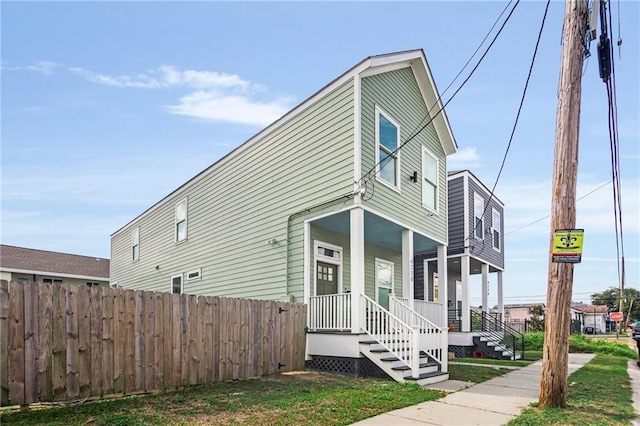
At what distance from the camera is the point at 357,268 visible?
9.89 meters

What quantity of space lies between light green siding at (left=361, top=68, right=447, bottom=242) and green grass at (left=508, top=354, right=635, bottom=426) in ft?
17.0

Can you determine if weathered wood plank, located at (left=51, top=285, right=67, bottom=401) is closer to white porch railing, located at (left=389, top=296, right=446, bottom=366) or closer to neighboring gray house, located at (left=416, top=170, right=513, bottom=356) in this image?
white porch railing, located at (left=389, top=296, right=446, bottom=366)

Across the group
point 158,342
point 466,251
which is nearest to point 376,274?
point 466,251

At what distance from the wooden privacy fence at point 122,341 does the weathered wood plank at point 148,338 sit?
2 cm

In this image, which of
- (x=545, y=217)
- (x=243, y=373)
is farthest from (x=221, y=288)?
(x=545, y=217)

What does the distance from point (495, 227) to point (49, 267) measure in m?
22.5

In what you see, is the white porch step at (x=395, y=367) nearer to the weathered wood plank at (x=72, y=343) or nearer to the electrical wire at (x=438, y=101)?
the electrical wire at (x=438, y=101)

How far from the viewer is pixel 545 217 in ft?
70.6

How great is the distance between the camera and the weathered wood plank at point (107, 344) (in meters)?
6.89

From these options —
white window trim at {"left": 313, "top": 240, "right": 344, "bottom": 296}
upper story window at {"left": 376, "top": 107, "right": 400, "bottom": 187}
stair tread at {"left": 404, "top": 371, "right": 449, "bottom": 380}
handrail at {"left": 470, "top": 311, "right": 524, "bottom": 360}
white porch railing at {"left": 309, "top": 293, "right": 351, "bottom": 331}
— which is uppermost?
upper story window at {"left": 376, "top": 107, "right": 400, "bottom": 187}

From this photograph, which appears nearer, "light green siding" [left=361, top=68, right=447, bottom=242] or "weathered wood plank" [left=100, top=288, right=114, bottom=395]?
"weathered wood plank" [left=100, top=288, right=114, bottom=395]

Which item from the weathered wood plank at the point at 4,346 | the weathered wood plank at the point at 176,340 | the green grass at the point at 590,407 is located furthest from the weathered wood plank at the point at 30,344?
the green grass at the point at 590,407

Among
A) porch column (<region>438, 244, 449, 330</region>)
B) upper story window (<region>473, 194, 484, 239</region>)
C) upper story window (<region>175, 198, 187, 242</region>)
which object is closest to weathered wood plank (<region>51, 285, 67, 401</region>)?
porch column (<region>438, 244, 449, 330</region>)

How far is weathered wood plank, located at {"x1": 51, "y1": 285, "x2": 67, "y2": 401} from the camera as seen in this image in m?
6.33
